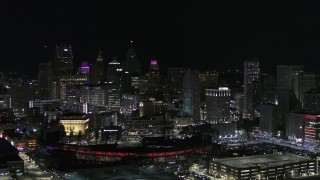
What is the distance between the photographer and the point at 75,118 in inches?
1176

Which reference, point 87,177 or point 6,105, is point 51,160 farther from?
point 6,105

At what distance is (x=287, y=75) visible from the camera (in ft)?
137

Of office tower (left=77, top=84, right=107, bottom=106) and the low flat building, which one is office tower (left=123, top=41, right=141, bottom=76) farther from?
the low flat building

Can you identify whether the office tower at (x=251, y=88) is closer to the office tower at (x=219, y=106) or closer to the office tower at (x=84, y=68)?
the office tower at (x=219, y=106)

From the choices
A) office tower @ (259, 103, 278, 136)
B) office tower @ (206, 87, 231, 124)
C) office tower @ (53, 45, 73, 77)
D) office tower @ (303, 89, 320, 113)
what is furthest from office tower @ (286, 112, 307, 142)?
office tower @ (53, 45, 73, 77)

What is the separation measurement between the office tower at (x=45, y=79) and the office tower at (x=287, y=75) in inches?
891

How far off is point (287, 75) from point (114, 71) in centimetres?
1819

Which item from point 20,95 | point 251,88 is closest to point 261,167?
point 251,88

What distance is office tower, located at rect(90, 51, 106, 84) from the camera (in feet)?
165

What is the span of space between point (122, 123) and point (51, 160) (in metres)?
13.7

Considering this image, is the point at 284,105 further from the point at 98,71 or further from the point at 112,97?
the point at 98,71

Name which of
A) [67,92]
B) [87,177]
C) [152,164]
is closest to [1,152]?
[87,177]

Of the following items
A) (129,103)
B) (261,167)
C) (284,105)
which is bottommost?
(261,167)

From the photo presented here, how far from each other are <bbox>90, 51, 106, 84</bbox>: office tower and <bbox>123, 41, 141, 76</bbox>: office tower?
2544 millimetres
